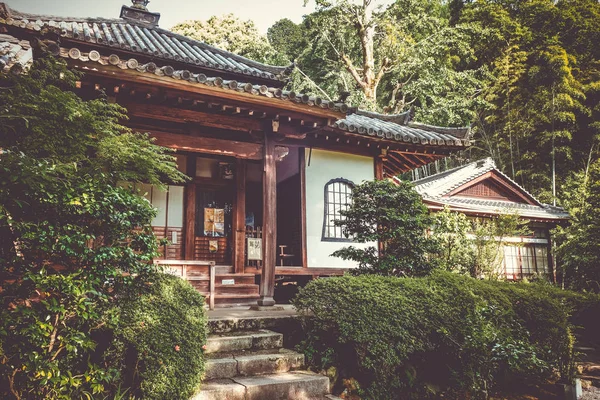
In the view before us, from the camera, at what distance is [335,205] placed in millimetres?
9133

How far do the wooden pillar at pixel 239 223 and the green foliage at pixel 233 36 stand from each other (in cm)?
1671

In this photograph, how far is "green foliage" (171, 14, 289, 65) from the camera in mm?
24375

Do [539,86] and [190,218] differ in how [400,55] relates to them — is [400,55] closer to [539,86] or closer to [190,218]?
[539,86]

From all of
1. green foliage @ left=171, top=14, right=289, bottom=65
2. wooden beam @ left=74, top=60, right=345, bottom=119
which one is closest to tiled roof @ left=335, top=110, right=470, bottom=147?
wooden beam @ left=74, top=60, right=345, bottom=119

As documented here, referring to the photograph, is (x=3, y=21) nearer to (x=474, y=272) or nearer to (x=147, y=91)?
(x=147, y=91)

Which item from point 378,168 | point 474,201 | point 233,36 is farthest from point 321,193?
point 233,36

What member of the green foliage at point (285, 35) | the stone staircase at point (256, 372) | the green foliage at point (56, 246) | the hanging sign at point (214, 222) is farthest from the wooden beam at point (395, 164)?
the green foliage at point (285, 35)

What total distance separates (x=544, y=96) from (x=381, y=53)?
30.3ft

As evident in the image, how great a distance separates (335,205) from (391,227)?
9.51 feet

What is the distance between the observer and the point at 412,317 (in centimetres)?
486

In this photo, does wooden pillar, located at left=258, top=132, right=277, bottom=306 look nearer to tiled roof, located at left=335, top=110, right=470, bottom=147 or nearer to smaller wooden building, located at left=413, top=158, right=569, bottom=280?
tiled roof, located at left=335, top=110, right=470, bottom=147

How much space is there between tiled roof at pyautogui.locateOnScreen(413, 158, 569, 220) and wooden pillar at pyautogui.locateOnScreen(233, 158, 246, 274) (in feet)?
24.6

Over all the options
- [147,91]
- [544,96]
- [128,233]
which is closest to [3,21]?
[147,91]

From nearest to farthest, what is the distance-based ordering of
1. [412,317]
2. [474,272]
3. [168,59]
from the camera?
[412,317]
[168,59]
[474,272]
